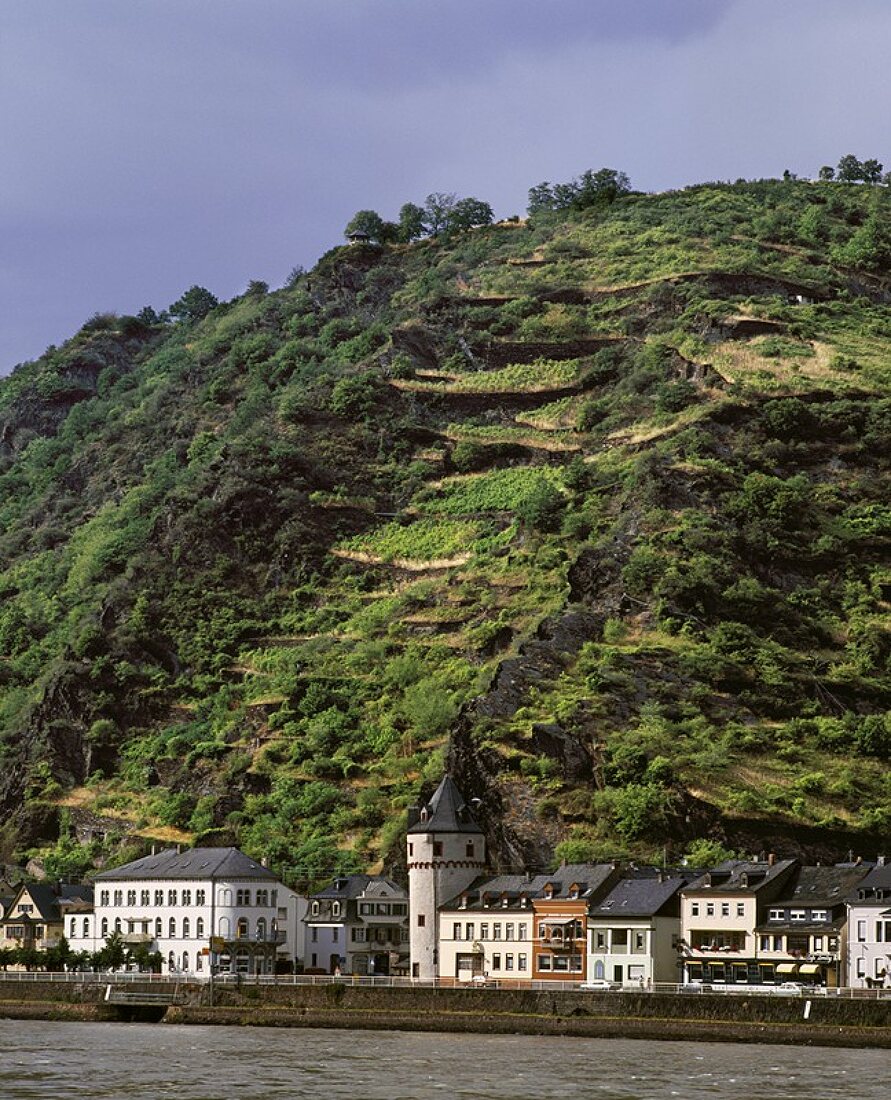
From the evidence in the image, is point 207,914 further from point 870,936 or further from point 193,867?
point 870,936

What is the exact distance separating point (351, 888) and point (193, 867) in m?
9.70

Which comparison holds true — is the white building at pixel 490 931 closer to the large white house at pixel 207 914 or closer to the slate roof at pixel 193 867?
the large white house at pixel 207 914

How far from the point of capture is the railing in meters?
99.6

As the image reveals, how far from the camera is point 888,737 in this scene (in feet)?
436

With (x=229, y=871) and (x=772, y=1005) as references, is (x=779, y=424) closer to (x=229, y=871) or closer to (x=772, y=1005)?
(x=229, y=871)

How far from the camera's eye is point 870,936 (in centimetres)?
10600

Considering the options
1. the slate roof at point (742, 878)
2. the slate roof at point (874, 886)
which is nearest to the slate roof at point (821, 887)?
the slate roof at point (742, 878)

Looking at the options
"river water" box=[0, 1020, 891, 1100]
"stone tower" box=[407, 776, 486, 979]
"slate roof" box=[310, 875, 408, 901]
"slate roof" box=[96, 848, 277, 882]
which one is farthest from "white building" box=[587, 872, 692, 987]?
"slate roof" box=[96, 848, 277, 882]

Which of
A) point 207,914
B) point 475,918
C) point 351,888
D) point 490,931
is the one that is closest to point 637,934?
point 490,931

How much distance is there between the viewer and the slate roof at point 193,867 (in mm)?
130500

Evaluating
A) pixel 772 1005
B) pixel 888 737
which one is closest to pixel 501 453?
pixel 888 737

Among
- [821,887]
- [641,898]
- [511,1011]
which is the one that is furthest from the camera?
[641,898]

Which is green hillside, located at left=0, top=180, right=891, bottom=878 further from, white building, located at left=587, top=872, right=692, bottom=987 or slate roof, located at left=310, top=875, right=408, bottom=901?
white building, located at left=587, top=872, right=692, bottom=987

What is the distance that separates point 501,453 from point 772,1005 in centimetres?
9534
